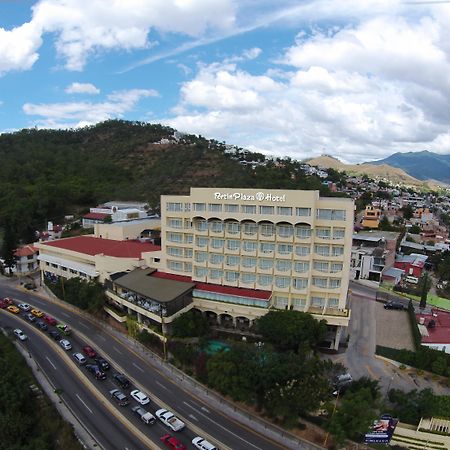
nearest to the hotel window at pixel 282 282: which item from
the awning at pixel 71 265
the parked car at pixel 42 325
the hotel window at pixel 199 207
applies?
the hotel window at pixel 199 207

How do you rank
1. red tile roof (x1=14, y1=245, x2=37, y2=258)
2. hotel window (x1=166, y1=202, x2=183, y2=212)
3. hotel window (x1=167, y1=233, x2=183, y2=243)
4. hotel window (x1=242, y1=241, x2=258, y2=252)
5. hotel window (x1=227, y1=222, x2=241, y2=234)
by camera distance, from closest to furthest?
hotel window (x1=242, y1=241, x2=258, y2=252) → hotel window (x1=227, y1=222, x2=241, y2=234) → hotel window (x1=166, y1=202, x2=183, y2=212) → hotel window (x1=167, y1=233, x2=183, y2=243) → red tile roof (x1=14, y1=245, x2=37, y2=258)

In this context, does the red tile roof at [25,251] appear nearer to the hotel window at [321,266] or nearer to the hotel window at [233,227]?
the hotel window at [233,227]

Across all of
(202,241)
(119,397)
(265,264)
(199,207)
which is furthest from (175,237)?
(119,397)

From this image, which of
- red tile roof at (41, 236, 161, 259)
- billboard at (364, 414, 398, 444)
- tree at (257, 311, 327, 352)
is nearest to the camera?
billboard at (364, 414, 398, 444)

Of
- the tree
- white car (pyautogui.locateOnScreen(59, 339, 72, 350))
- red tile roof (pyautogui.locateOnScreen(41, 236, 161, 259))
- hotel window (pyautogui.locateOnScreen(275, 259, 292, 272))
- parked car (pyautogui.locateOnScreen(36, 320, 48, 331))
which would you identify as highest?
hotel window (pyautogui.locateOnScreen(275, 259, 292, 272))

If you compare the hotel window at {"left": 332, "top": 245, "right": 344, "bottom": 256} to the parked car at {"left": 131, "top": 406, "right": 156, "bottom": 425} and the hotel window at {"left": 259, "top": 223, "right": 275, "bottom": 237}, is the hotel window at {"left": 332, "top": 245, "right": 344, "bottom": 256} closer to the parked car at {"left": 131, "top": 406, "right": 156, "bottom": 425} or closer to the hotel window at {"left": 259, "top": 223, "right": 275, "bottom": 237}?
the hotel window at {"left": 259, "top": 223, "right": 275, "bottom": 237}

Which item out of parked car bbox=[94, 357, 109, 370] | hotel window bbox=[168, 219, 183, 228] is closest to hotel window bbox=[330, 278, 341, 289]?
hotel window bbox=[168, 219, 183, 228]
